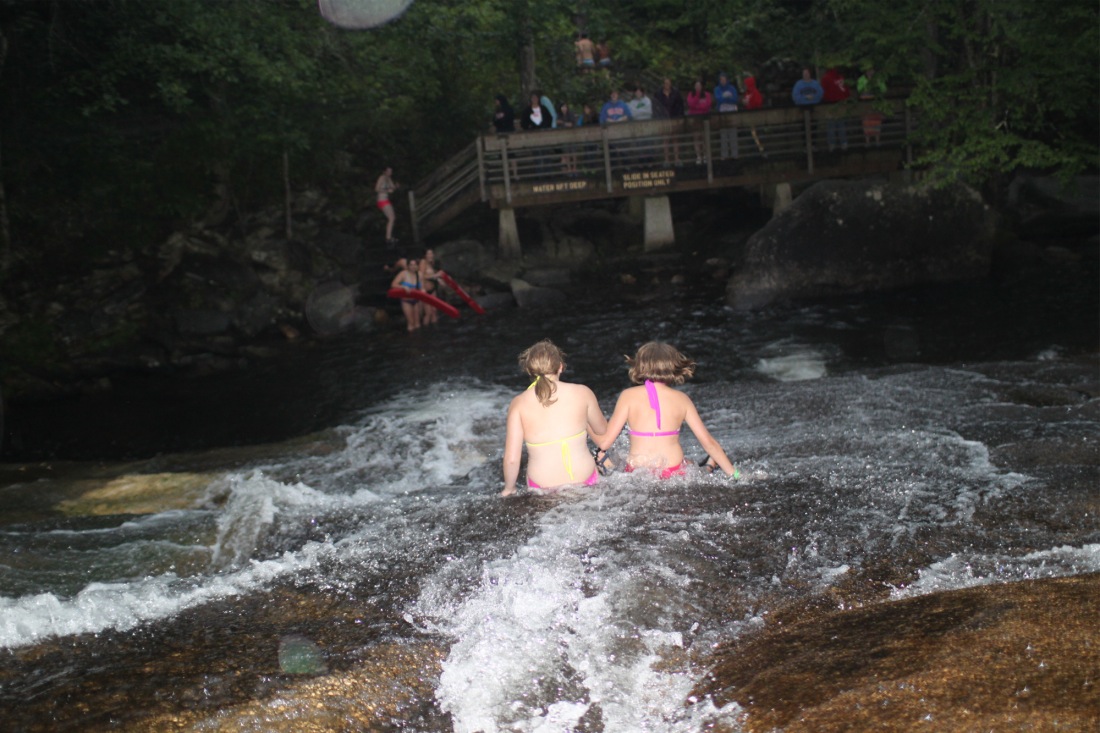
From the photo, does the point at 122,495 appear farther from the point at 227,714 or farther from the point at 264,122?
the point at 264,122

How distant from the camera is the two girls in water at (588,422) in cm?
681

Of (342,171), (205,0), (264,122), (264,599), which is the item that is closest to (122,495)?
(264,599)

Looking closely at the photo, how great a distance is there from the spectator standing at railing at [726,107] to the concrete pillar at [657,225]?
1750 mm

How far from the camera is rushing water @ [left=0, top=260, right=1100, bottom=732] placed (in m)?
4.48

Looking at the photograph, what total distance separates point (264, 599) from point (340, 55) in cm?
1976

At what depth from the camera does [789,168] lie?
848 inches

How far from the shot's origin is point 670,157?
2184cm

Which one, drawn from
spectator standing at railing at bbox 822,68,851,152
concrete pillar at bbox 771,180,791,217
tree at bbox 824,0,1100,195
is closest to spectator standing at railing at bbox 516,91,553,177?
concrete pillar at bbox 771,180,791,217

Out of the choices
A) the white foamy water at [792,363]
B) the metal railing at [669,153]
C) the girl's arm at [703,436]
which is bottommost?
the white foamy water at [792,363]

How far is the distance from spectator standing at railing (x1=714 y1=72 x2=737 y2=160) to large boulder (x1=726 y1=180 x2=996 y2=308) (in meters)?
3.47

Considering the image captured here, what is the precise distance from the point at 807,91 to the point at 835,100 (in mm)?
698

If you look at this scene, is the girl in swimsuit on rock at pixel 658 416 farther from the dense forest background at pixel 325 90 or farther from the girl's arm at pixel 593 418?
the dense forest background at pixel 325 90

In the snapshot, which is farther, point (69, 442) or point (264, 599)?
point (69, 442)

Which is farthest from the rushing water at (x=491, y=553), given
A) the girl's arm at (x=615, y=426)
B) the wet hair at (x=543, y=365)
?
the wet hair at (x=543, y=365)
